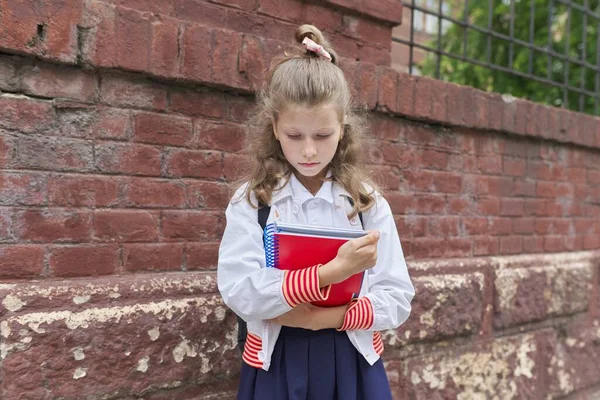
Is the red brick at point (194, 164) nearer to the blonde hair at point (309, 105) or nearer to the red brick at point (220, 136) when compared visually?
the red brick at point (220, 136)

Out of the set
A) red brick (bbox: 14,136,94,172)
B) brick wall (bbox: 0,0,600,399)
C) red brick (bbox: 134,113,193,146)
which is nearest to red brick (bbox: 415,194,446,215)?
brick wall (bbox: 0,0,600,399)

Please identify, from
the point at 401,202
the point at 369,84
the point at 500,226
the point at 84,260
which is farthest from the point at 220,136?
the point at 500,226

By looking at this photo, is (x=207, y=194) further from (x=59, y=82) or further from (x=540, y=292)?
(x=540, y=292)

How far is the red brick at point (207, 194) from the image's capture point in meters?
2.33

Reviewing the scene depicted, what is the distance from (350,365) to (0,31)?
145 centimetres

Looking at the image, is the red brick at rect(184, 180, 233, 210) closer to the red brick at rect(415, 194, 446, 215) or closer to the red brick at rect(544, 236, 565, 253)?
the red brick at rect(415, 194, 446, 215)

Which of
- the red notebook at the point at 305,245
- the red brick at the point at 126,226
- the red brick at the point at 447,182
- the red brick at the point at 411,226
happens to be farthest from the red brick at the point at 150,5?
the red brick at the point at 447,182

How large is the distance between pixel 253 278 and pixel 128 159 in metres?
0.72

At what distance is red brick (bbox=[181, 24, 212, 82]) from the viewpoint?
224 cm

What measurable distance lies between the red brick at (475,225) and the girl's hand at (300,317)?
5.88 ft

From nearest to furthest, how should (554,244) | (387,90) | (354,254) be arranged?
1. (354,254)
2. (387,90)
3. (554,244)

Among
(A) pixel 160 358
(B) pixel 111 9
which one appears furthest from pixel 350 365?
(B) pixel 111 9

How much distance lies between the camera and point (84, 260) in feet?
6.83

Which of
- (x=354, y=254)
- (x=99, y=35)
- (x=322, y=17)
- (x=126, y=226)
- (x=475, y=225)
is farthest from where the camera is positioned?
(x=475, y=225)
